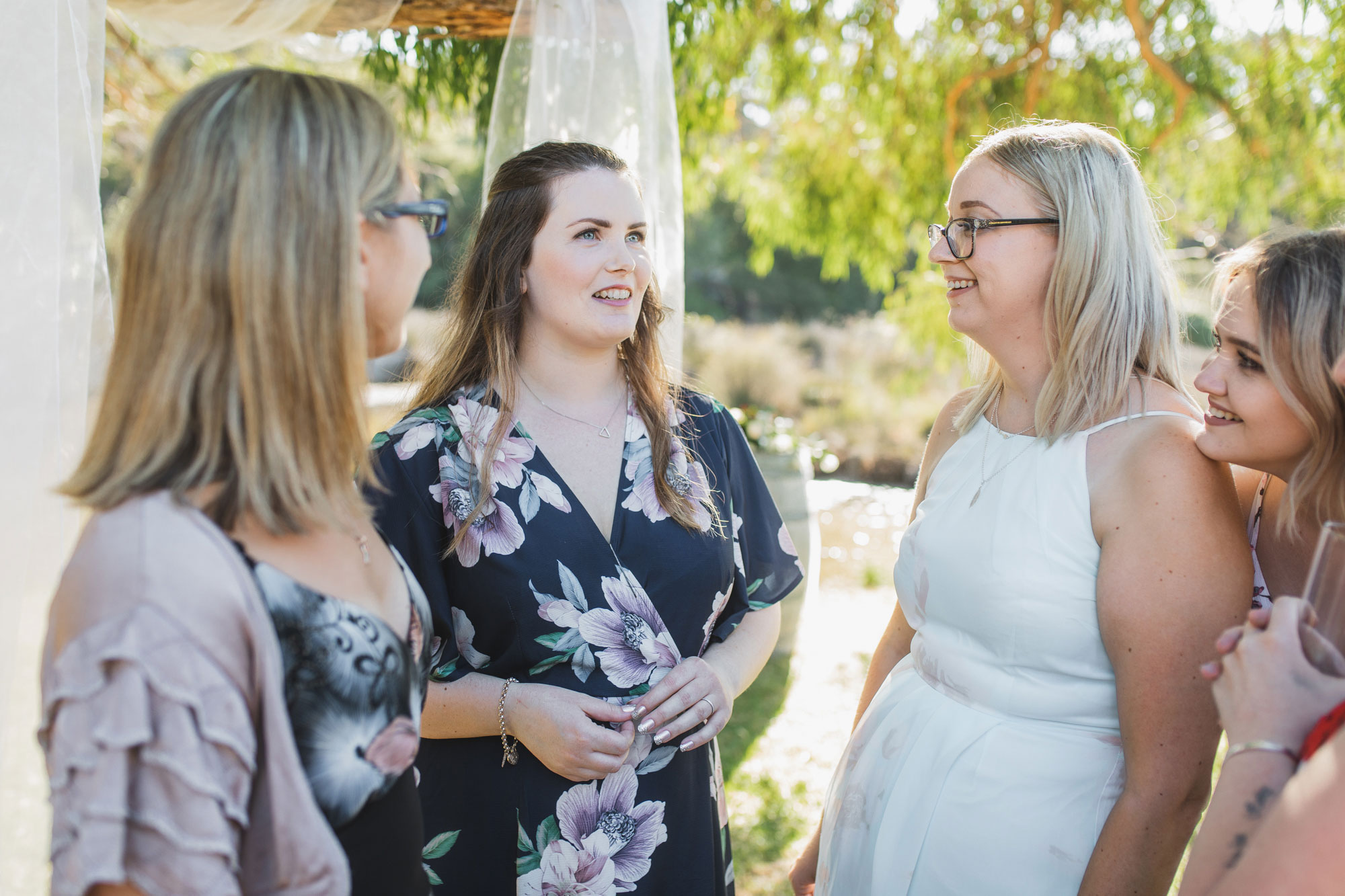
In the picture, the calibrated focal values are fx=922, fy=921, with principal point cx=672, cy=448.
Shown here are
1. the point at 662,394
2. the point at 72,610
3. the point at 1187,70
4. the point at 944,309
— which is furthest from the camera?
the point at 944,309

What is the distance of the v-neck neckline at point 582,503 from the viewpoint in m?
1.92

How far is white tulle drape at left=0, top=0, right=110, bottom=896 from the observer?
171 cm

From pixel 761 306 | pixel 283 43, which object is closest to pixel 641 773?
pixel 283 43

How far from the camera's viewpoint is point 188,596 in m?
0.98

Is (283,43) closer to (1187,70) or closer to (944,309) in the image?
(944,309)

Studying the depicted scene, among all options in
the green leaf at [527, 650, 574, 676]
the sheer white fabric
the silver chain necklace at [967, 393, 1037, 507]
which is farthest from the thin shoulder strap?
the sheer white fabric

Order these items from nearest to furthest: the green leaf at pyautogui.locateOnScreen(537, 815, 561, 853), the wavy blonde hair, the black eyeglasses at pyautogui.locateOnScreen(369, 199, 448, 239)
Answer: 1. the black eyeglasses at pyautogui.locateOnScreen(369, 199, 448, 239)
2. the wavy blonde hair
3. the green leaf at pyautogui.locateOnScreen(537, 815, 561, 853)

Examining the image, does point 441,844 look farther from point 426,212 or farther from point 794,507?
point 794,507

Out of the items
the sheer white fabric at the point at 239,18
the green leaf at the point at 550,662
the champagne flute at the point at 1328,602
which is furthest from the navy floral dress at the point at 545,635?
the sheer white fabric at the point at 239,18

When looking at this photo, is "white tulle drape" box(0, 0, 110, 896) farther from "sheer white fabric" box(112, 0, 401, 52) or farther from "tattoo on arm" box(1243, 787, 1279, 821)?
"tattoo on arm" box(1243, 787, 1279, 821)

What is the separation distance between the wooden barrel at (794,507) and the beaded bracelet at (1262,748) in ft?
13.8

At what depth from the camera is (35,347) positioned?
174cm

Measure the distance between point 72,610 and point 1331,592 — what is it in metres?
1.42

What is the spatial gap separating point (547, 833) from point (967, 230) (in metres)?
1.48
